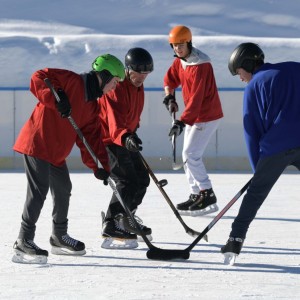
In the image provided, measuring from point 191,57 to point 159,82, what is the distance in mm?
10083

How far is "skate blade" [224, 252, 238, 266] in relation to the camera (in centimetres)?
507

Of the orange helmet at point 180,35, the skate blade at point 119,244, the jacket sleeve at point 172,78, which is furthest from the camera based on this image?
the jacket sleeve at point 172,78

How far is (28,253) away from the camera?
16.7 ft

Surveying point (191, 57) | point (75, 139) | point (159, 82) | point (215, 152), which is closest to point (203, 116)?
point (191, 57)

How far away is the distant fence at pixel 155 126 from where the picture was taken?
39.4ft

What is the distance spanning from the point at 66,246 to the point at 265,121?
1272 mm

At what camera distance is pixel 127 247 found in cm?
568

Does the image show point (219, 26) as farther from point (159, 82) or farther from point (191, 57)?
point (191, 57)

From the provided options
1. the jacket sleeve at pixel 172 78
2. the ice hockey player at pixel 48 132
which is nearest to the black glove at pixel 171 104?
the jacket sleeve at pixel 172 78

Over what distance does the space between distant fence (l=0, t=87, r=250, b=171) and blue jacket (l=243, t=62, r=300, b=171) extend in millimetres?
6979

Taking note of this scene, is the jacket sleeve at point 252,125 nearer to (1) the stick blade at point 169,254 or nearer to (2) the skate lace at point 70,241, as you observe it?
(1) the stick blade at point 169,254

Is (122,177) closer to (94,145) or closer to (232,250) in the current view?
(94,145)

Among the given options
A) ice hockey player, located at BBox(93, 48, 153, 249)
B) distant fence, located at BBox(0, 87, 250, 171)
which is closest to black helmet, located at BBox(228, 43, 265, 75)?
Result: ice hockey player, located at BBox(93, 48, 153, 249)

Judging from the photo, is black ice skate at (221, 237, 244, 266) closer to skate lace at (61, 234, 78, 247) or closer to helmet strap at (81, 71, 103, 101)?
skate lace at (61, 234, 78, 247)
